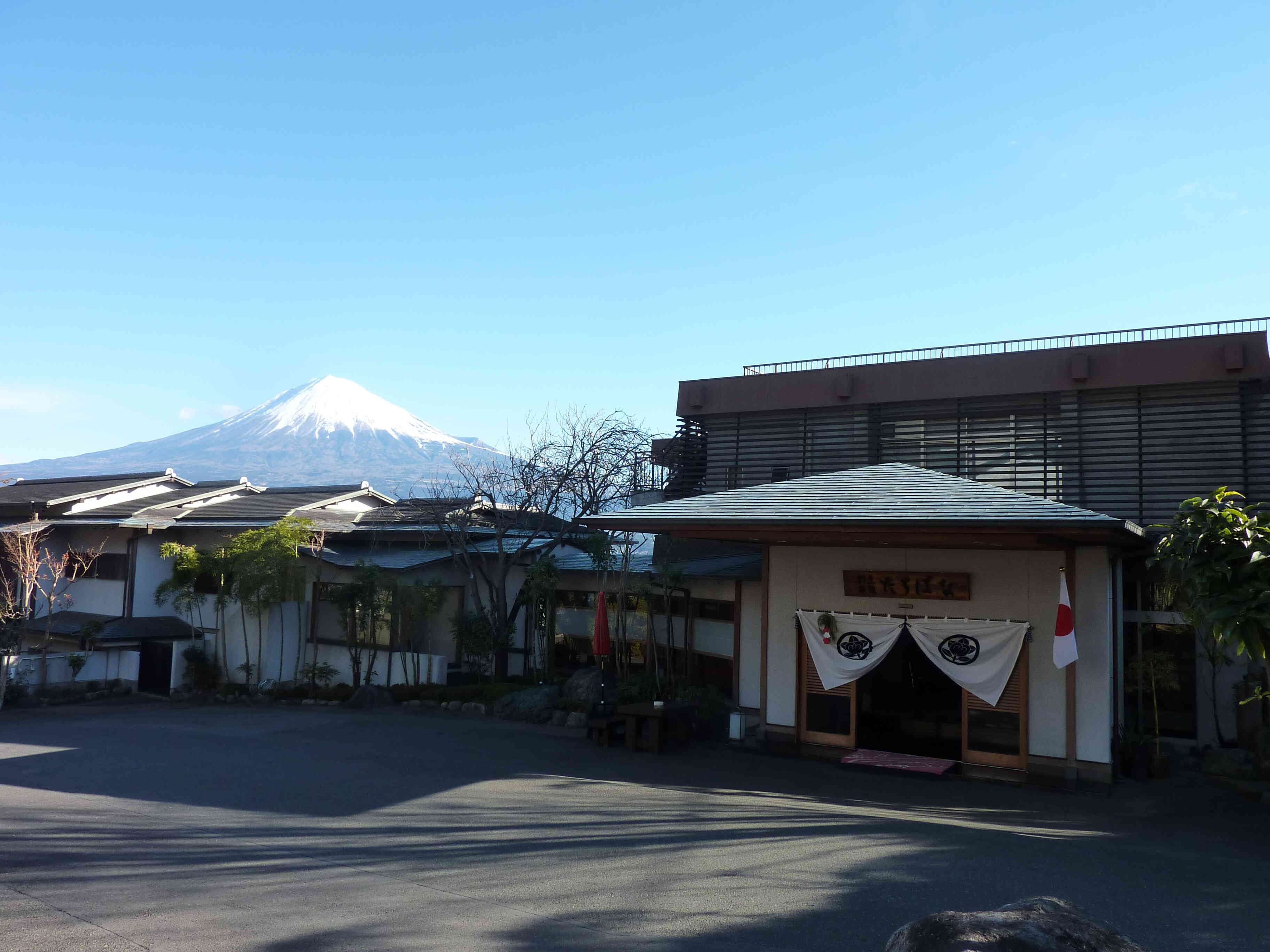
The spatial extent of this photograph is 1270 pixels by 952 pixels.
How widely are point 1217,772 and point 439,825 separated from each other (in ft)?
30.6

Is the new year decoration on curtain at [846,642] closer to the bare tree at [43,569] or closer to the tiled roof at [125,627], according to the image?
the bare tree at [43,569]

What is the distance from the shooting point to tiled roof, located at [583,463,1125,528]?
8.89 meters

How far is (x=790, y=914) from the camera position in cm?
544

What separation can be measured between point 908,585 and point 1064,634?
196cm

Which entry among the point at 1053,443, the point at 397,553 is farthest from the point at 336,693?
the point at 1053,443

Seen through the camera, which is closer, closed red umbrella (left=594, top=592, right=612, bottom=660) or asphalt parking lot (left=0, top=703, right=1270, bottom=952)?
asphalt parking lot (left=0, top=703, right=1270, bottom=952)

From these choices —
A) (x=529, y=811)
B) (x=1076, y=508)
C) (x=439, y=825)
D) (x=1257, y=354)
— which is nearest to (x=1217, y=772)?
(x=1076, y=508)

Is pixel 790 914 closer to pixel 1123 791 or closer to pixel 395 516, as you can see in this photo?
pixel 1123 791

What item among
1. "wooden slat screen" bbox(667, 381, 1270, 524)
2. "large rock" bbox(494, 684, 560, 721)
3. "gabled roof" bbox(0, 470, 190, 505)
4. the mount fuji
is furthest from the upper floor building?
the mount fuji

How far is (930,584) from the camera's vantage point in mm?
10758

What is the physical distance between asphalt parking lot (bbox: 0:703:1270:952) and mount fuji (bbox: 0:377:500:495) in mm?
97395

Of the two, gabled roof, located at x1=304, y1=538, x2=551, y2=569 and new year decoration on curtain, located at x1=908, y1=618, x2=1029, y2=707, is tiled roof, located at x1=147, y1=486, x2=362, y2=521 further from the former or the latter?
new year decoration on curtain, located at x1=908, y1=618, x2=1029, y2=707

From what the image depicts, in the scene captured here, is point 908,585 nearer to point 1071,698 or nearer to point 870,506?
point 870,506

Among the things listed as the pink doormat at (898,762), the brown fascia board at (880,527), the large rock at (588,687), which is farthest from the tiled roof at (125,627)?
the pink doormat at (898,762)
